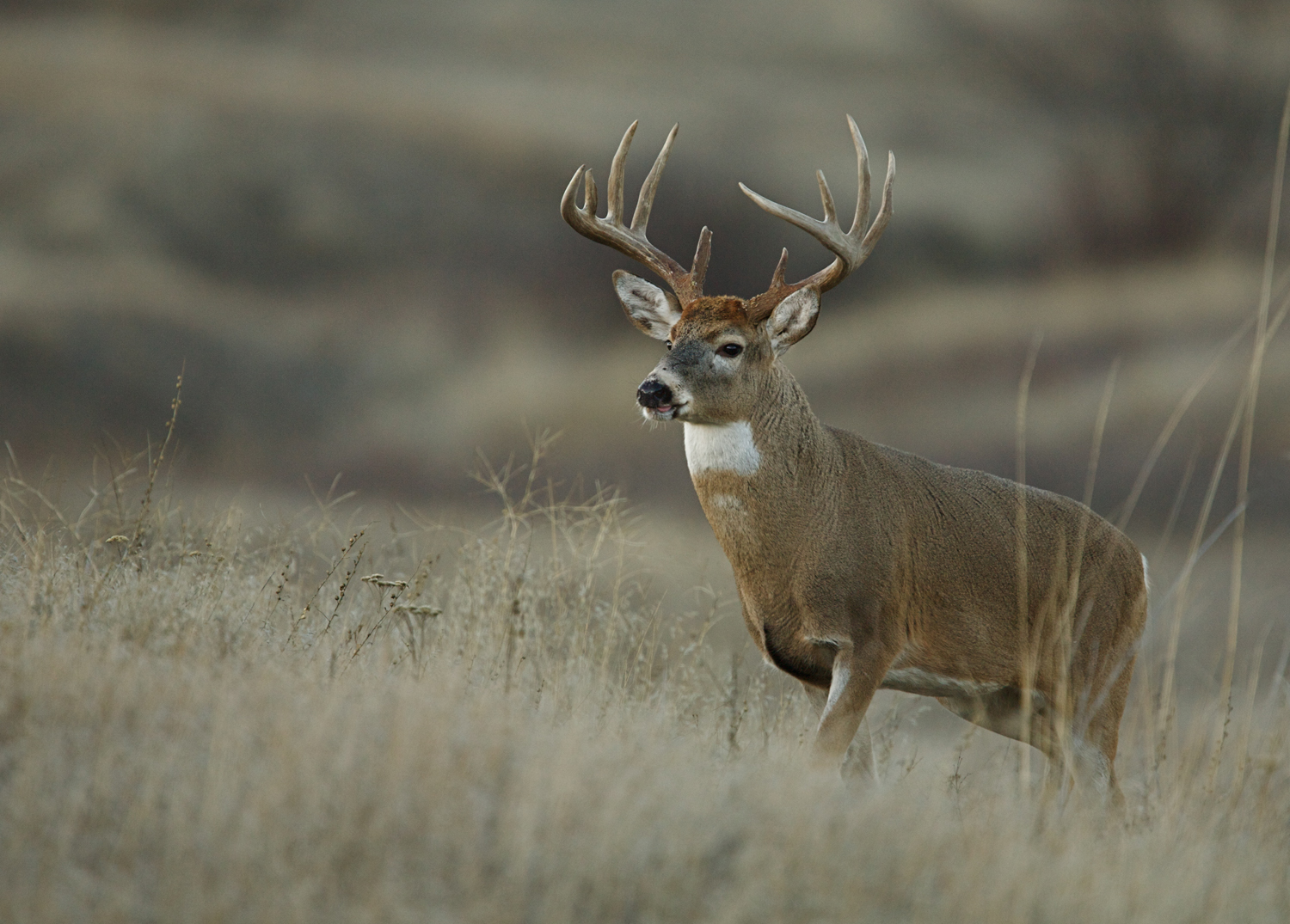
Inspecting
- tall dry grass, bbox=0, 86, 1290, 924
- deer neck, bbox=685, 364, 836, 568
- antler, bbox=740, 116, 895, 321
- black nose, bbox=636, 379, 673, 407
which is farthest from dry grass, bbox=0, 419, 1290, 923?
antler, bbox=740, 116, 895, 321

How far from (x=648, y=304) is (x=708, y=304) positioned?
1.89ft

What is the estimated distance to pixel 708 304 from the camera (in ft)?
21.7

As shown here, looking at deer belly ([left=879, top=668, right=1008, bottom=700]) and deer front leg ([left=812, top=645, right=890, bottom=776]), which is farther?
deer belly ([left=879, top=668, right=1008, bottom=700])

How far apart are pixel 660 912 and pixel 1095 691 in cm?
412

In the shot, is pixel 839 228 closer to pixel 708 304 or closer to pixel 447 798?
pixel 708 304

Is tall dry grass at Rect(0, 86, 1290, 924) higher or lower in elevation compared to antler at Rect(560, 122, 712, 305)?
lower

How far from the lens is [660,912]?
11.2 ft

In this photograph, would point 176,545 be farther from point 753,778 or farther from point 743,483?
point 753,778

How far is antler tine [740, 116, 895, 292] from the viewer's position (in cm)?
670

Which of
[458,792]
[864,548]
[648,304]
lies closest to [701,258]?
[648,304]

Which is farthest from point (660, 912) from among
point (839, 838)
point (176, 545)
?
point (176, 545)

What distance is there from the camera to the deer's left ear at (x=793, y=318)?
21.5ft

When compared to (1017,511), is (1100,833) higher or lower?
lower

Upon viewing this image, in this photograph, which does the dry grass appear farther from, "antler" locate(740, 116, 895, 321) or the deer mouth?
"antler" locate(740, 116, 895, 321)
